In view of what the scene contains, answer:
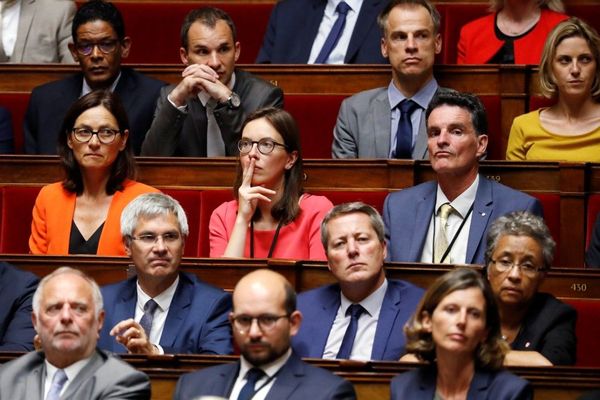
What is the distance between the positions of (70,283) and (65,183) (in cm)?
46

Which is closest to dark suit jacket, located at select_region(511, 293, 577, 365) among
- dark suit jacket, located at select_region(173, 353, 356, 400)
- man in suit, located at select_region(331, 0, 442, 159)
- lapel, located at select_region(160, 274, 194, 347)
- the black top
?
dark suit jacket, located at select_region(173, 353, 356, 400)

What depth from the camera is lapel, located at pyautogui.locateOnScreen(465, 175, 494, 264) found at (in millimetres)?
1759

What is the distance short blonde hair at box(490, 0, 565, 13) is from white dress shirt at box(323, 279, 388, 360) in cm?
79

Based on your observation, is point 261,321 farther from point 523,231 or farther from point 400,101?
point 400,101

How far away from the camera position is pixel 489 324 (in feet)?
4.60

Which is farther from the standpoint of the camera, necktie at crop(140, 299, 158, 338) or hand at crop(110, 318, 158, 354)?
necktie at crop(140, 299, 158, 338)

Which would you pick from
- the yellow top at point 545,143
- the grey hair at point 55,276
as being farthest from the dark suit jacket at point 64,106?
the grey hair at point 55,276

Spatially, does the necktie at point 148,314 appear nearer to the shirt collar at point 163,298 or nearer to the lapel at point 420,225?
the shirt collar at point 163,298

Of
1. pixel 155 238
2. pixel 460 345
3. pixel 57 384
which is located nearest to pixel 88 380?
pixel 57 384

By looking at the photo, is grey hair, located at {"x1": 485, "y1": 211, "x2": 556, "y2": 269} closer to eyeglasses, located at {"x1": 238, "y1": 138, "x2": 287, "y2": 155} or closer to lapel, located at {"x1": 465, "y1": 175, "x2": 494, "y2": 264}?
lapel, located at {"x1": 465, "y1": 175, "x2": 494, "y2": 264}

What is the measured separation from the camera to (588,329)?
1689mm

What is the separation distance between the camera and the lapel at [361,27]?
2281 millimetres

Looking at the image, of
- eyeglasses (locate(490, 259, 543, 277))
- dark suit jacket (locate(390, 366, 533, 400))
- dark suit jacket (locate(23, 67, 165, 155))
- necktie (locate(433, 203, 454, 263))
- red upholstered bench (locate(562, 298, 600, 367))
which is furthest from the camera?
dark suit jacket (locate(23, 67, 165, 155))

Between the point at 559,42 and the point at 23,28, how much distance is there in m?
0.93
